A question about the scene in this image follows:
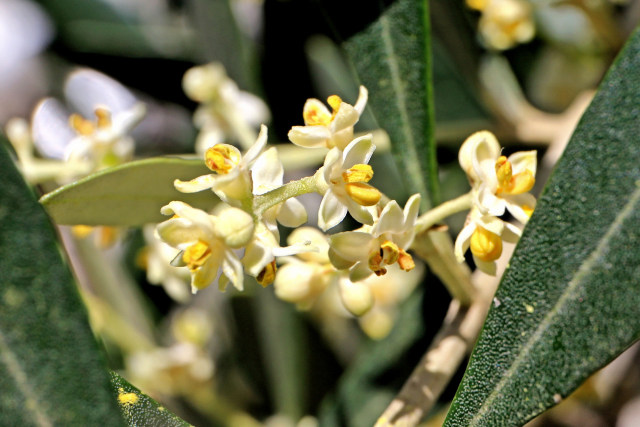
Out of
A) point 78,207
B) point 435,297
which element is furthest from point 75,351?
point 435,297

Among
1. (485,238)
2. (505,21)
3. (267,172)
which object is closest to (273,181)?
(267,172)

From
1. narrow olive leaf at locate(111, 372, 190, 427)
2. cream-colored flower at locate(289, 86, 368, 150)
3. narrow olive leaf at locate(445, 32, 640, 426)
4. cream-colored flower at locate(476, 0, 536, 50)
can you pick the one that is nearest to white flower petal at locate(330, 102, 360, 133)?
cream-colored flower at locate(289, 86, 368, 150)

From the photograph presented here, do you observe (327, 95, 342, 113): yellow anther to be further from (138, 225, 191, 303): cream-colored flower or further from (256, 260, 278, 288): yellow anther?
(138, 225, 191, 303): cream-colored flower

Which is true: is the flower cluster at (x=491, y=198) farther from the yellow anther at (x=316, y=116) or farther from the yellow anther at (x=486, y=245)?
the yellow anther at (x=316, y=116)

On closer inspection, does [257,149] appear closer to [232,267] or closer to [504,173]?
[232,267]

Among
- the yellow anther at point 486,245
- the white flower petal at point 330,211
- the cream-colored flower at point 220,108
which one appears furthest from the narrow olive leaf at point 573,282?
the cream-colored flower at point 220,108

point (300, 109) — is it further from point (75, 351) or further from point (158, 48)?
point (75, 351)
